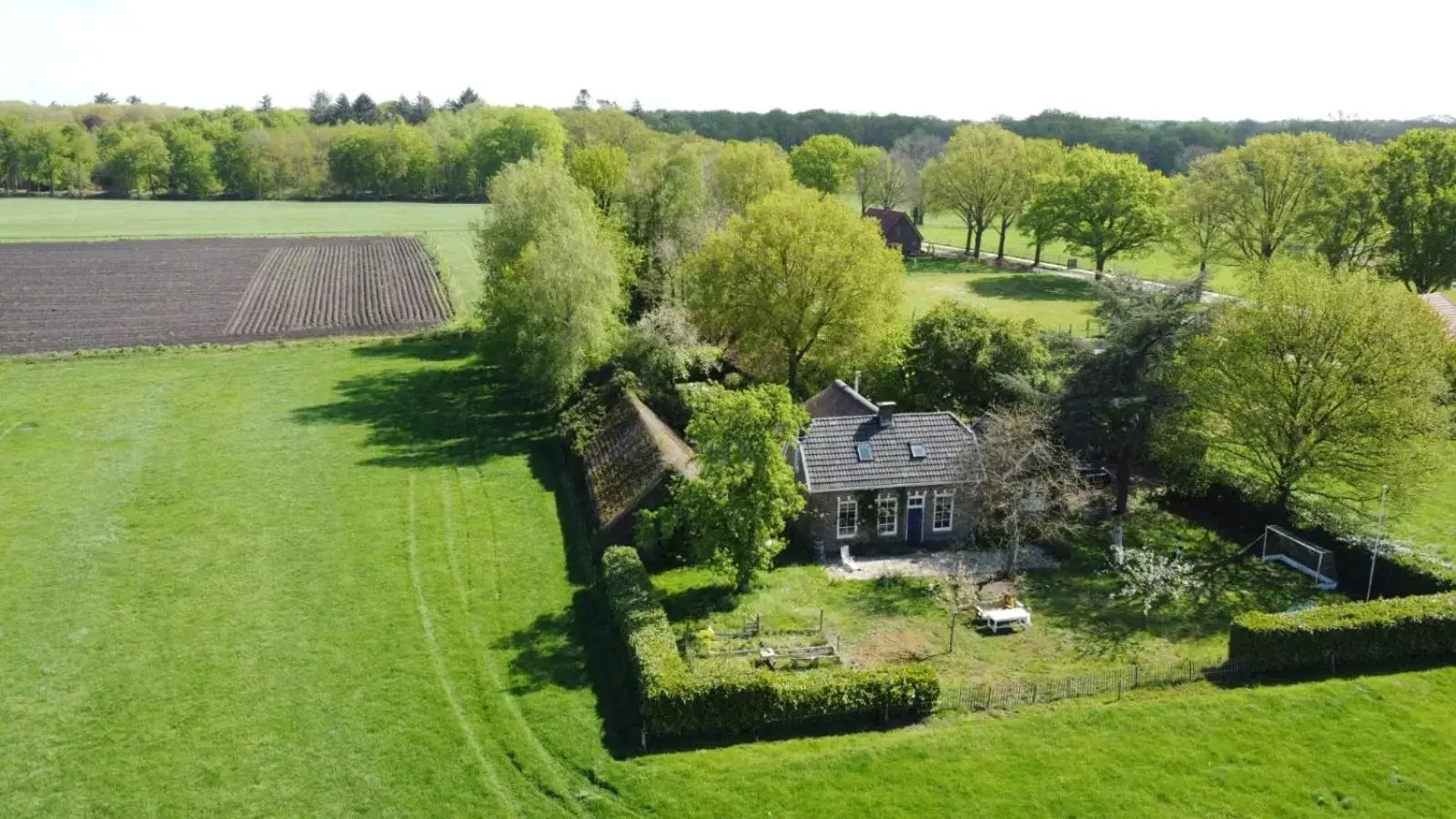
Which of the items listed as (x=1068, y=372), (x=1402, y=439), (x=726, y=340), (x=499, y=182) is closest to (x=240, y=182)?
(x=499, y=182)

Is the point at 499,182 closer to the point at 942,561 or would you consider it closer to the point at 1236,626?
the point at 942,561

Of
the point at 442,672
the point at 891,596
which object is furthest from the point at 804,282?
the point at 442,672

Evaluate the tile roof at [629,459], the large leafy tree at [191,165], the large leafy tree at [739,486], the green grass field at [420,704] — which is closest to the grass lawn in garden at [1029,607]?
the large leafy tree at [739,486]

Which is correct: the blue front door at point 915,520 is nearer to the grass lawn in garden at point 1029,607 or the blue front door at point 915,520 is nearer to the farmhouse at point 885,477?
the farmhouse at point 885,477

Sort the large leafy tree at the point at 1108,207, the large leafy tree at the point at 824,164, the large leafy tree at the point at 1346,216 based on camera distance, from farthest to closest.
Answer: the large leafy tree at the point at 824,164, the large leafy tree at the point at 1108,207, the large leafy tree at the point at 1346,216

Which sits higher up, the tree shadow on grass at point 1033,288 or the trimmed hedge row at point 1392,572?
the tree shadow on grass at point 1033,288

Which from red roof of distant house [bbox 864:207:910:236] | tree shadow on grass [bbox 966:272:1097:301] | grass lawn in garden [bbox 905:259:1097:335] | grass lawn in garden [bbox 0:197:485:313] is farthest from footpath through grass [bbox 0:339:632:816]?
red roof of distant house [bbox 864:207:910:236]

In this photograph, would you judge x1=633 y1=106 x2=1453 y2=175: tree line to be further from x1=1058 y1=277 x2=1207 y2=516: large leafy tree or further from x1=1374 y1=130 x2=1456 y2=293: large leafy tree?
x1=1058 y1=277 x2=1207 y2=516: large leafy tree

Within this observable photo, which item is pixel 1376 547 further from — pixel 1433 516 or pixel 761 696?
pixel 761 696
